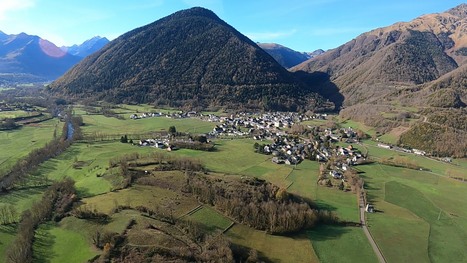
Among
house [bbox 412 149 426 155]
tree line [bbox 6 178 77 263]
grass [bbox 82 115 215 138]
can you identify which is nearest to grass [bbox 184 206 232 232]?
tree line [bbox 6 178 77 263]

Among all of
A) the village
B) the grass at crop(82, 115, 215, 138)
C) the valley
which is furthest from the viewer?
the grass at crop(82, 115, 215, 138)

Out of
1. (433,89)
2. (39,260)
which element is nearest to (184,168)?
(39,260)

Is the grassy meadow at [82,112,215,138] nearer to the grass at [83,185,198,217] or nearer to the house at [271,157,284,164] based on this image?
the house at [271,157,284,164]

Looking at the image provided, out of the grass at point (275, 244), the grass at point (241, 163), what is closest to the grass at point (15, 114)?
the grass at point (241, 163)

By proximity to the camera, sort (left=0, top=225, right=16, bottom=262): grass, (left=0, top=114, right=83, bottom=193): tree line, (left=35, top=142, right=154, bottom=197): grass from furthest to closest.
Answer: (left=0, top=114, right=83, bottom=193): tree line < (left=35, top=142, right=154, bottom=197): grass < (left=0, top=225, right=16, bottom=262): grass

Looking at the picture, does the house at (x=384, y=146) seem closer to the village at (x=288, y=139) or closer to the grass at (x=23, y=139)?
the village at (x=288, y=139)

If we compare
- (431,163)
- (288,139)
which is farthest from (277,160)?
(431,163)
